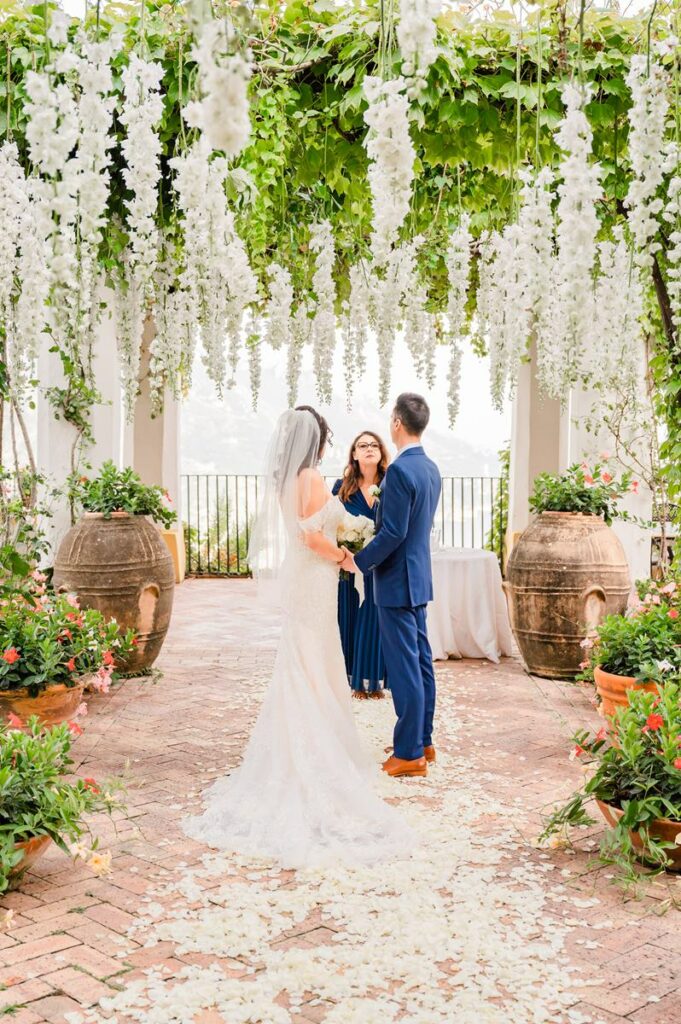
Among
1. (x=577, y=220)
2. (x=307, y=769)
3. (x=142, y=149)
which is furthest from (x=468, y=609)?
(x=577, y=220)

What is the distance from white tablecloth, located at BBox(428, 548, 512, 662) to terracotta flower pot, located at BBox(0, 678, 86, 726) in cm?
291

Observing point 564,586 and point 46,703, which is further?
point 564,586

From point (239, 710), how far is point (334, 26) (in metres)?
3.36

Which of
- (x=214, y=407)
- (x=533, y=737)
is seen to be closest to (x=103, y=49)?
(x=533, y=737)

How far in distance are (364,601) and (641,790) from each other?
2.49 meters

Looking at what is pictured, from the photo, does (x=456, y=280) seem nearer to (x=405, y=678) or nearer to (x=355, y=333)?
(x=355, y=333)

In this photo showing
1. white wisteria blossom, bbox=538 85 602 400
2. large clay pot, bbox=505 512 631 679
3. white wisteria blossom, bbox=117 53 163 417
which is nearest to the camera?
white wisteria blossom, bbox=538 85 602 400

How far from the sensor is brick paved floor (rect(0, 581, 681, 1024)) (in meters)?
2.29

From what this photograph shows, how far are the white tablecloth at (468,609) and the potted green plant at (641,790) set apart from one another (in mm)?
3219

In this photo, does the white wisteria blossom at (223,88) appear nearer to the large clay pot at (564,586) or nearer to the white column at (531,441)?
the large clay pot at (564,586)

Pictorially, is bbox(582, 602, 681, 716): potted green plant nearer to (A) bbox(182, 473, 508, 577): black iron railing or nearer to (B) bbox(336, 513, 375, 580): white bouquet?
(B) bbox(336, 513, 375, 580): white bouquet

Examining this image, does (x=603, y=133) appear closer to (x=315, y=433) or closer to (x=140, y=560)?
(x=315, y=433)

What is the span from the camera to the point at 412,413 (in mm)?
4070

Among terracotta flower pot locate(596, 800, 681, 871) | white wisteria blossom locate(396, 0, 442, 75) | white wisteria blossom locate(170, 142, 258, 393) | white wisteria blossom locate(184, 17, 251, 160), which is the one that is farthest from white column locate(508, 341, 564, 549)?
white wisteria blossom locate(184, 17, 251, 160)
